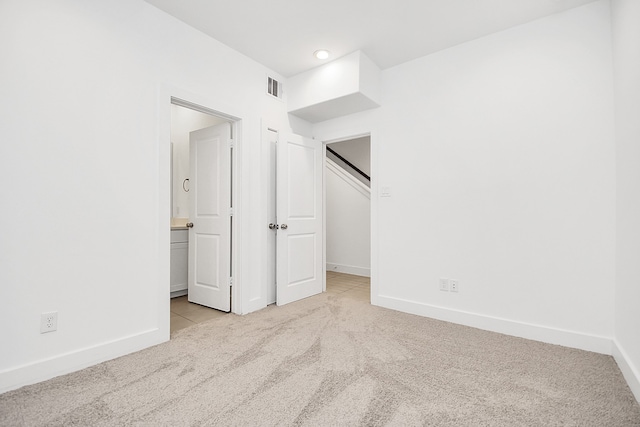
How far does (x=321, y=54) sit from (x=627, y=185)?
268 centimetres

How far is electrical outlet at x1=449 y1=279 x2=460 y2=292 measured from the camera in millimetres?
2906

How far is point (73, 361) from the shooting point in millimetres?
1944

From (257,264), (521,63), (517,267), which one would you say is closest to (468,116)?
(521,63)

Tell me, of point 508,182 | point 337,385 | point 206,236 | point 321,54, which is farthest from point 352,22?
point 337,385

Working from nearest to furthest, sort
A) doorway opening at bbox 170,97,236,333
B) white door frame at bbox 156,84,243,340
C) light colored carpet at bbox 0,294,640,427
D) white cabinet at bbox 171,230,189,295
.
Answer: light colored carpet at bbox 0,294,640,427 < white door frame at bbox 156,84,243,340 < doorway opening at bbox 170,97,236,333 < white cabinet at bbox 171,230,189,295

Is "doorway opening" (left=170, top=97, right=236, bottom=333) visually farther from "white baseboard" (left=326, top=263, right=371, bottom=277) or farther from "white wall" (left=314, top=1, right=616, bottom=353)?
"white baseboard" (left=326, top=263, right=371, bottom=277)

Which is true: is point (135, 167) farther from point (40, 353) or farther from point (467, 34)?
point (467, 34)

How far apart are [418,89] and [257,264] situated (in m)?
2.50

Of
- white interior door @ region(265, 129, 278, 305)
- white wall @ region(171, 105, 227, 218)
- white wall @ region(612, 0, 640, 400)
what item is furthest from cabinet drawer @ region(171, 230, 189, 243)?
white wall @ region(612, 0, 640, 400)

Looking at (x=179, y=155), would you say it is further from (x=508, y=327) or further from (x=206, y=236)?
(x=508, y=327)

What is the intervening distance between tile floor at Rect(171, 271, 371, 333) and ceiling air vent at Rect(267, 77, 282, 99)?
2.47 meters

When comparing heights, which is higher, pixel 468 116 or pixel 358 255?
pixel 468 116

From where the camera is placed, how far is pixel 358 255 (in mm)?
5246

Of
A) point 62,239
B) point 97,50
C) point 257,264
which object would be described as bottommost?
point 257,264
